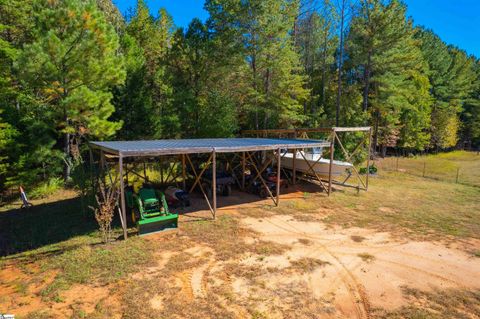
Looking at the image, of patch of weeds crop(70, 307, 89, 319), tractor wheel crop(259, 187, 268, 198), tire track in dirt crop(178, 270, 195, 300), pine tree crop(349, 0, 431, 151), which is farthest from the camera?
pine tree crop(349, 0, 431, 151)

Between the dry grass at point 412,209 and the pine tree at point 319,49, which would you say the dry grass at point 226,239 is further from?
the pine tree at point 319,49

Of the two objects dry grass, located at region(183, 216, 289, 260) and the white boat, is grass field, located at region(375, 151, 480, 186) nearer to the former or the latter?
the white boat

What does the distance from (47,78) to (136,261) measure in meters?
9.80

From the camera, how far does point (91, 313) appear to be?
4.82m

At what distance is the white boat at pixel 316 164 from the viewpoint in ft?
A: 45.5

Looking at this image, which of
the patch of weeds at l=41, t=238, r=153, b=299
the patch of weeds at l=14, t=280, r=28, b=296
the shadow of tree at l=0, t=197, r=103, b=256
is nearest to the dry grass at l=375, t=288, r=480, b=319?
the patch of weeds at l=41, t=238, r=153, b=299

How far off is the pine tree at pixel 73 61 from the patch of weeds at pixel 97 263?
7575 mm

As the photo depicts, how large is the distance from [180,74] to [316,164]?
1204 centimetres

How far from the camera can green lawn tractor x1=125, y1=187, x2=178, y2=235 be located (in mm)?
8289

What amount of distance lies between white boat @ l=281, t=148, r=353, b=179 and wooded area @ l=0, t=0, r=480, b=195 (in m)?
4.54

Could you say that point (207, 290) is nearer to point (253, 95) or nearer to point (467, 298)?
point (467, 298)

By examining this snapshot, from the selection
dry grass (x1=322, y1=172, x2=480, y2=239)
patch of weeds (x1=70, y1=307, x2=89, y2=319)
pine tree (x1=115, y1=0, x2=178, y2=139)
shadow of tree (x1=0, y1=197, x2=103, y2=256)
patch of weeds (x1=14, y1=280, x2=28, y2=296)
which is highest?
pine tree (x1=115, y1=0, x2=178, y2=139)

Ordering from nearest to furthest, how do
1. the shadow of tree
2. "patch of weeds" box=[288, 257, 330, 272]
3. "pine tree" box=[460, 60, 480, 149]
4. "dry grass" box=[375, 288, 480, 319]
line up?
"dry grass" box=[375, 288, 480, 319] < "patch of weeds" box=[288, 257, 330, 272] < the shadow of tree < "pine tree" box=[460, 60, 480, 149]

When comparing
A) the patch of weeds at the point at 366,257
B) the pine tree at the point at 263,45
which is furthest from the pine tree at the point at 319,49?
the patch of weeds at the point at 366,257
